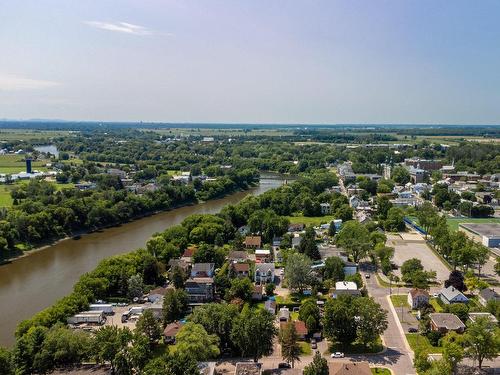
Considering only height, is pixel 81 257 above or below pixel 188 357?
below

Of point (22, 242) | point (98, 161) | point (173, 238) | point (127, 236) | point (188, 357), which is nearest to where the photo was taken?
point (188, 357)

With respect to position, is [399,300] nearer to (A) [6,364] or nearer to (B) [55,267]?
(A) [6,364]

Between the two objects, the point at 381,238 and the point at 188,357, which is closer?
the point at 188,357

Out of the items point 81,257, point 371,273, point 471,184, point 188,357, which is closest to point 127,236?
point 81,257

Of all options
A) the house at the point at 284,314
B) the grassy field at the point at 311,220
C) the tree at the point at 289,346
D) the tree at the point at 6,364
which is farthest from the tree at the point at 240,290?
the grassy field at the point at 311,220

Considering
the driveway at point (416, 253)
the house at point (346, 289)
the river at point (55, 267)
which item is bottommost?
the river at point (55, 267)

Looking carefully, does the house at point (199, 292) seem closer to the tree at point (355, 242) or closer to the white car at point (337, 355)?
the white car at point (337, 355)

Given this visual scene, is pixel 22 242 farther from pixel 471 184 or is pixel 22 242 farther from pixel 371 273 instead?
pixel 471 184

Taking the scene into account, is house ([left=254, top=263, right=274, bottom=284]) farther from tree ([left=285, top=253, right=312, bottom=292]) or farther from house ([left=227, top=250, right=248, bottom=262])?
house ([left=227, top=250, right=248, bottom=262])
